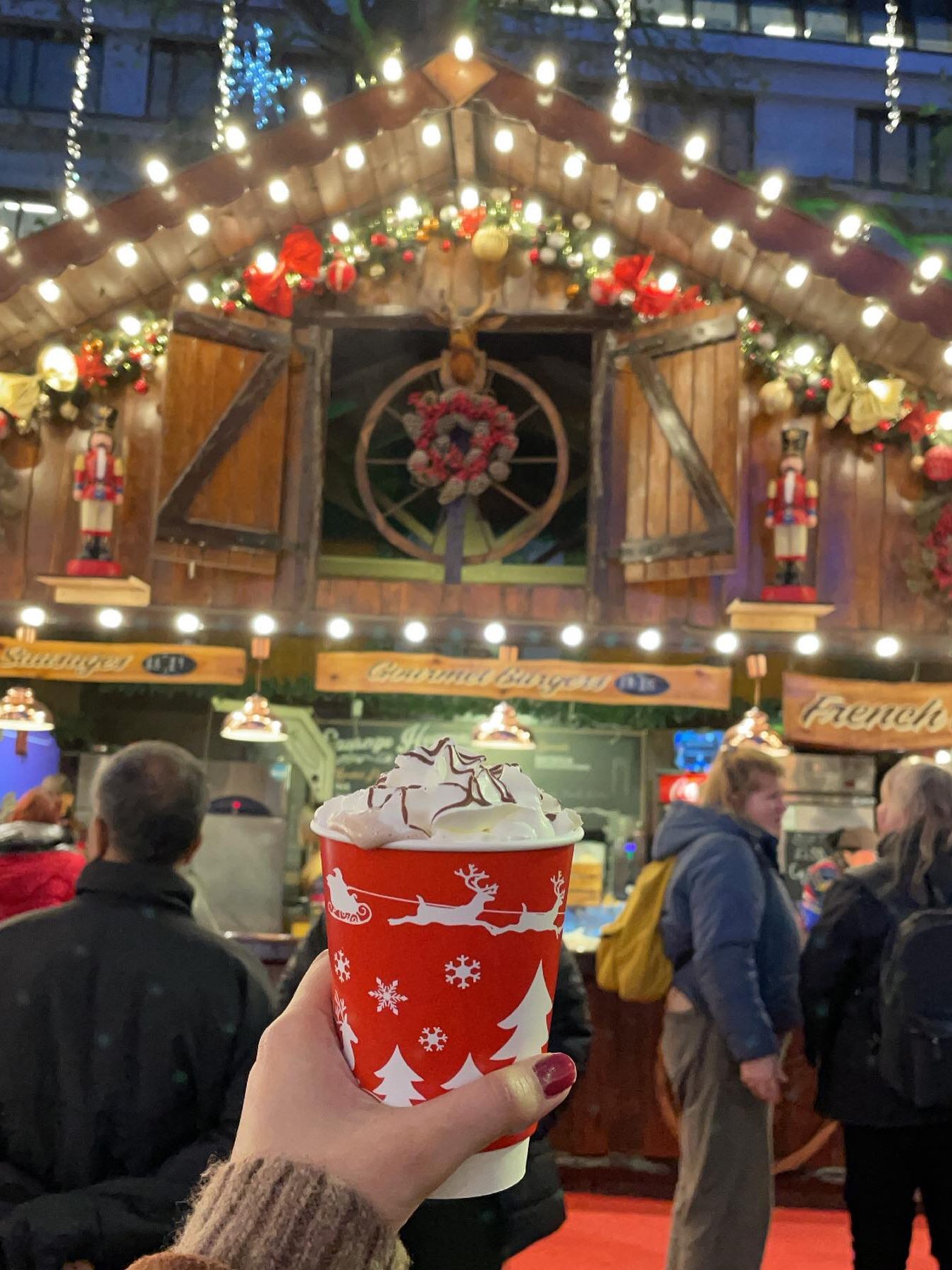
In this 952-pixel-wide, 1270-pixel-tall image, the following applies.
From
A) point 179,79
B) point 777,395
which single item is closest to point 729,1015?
point 777,395

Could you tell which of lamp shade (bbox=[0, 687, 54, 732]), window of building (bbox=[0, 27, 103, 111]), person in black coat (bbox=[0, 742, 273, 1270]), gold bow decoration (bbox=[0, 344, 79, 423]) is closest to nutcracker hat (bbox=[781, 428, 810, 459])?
gold bow decoration (bbox=[0, 344, 79, 423])

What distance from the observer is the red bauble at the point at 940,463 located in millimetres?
7078

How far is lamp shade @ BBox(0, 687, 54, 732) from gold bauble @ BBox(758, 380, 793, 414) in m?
5.37

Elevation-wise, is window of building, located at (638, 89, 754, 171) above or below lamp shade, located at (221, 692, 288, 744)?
above

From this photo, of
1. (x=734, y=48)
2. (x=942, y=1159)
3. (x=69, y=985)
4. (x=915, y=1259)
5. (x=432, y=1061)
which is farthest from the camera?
(x=734, y=48)

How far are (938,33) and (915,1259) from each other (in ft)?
83.7

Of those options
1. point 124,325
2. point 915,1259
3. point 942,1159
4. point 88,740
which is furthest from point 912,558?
point 88,740

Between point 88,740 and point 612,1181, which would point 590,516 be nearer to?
point 612,1181

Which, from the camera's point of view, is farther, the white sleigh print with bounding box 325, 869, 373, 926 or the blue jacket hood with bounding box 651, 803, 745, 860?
the blue jacket hood with bounding box 651, 803, 745, 860

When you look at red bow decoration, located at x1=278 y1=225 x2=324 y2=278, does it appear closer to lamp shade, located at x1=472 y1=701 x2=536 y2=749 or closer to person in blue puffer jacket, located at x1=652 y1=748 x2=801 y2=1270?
lamp shade, located at x1=472 y1=701 x2=536 y2=749

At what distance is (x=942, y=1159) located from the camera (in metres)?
3.28

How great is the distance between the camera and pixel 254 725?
25.0 ft

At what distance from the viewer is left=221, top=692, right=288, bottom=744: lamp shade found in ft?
25.0

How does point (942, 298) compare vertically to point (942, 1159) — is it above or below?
above
